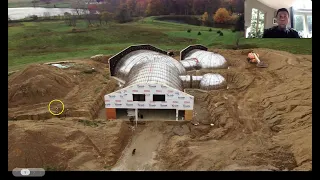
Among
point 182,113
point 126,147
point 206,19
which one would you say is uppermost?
point 206,19

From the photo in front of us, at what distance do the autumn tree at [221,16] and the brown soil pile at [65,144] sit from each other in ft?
116

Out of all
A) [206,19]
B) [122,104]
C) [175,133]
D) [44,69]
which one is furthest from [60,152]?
[206,19]

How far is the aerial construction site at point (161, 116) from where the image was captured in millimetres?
17125

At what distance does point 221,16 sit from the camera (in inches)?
1983

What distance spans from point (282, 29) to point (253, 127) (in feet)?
24.4

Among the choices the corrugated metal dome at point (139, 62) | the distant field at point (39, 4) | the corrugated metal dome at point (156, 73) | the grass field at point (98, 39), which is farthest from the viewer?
the distant field at point (39, 4)

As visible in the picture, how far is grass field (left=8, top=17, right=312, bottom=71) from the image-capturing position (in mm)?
41594

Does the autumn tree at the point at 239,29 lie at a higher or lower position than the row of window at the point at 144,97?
higher

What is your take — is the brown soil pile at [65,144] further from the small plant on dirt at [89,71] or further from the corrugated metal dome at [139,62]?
the small plant on dirt at [89,71]

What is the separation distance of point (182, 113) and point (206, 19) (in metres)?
32.7

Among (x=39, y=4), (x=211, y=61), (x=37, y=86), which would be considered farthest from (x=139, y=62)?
(x=39, y=4)

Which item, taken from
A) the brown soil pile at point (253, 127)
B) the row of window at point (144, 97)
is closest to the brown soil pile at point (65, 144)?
the row of window at point (144, 97)

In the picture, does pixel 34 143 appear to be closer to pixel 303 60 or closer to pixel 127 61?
pixel 127 61

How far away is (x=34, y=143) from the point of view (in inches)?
675
